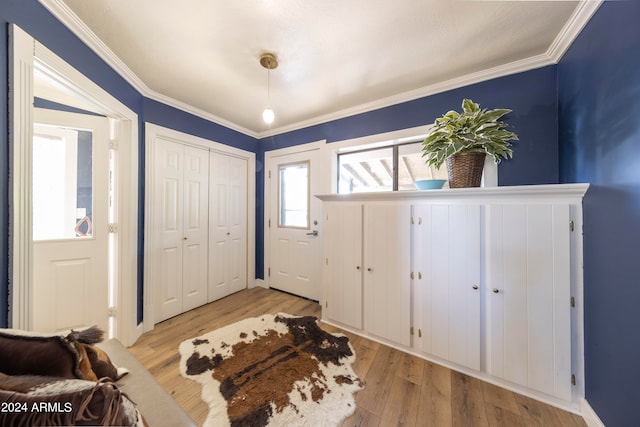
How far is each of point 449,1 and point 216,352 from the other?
304 cm

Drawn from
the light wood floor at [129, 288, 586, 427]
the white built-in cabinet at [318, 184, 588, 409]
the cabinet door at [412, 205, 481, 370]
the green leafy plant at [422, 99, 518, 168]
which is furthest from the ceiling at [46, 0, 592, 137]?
the light wood floor at [129, 288, 586, 427]

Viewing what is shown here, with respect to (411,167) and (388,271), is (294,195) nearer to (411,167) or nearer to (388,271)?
(411,167)

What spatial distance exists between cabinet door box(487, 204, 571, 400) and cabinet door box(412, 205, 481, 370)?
0.33 feet

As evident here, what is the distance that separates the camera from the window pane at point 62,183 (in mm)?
1829

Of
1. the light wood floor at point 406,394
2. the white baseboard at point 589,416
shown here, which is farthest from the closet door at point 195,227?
the white baseboard at point 589,416

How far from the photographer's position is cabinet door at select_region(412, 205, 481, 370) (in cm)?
165

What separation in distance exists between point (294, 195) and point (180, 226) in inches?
59.3

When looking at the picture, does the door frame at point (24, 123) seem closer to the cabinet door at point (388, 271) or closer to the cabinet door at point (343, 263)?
the cabinet door at point (343, 263)

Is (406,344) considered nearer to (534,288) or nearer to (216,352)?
(534,288)

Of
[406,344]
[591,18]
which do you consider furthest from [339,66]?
[406,344]

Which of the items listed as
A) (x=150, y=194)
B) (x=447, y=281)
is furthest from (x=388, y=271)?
(x=150, y=194)

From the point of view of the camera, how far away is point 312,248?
3080 mm

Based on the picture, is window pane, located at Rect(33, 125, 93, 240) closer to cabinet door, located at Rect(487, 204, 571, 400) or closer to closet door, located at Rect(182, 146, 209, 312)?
closet door, located at Rect(182, 146, 209, 312)

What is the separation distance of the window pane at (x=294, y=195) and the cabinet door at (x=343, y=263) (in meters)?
0.82
